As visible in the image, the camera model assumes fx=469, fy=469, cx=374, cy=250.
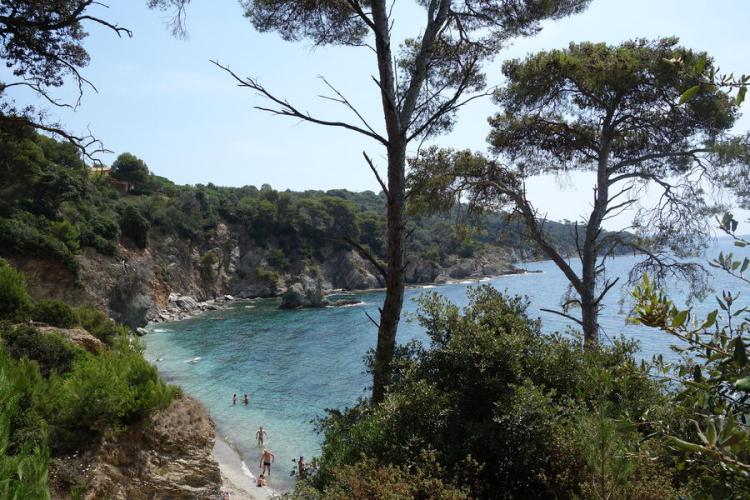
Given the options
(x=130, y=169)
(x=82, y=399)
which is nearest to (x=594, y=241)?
(x=82, y=399)

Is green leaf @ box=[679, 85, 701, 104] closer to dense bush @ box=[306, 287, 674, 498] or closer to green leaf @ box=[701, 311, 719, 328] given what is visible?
green leaf @ box=[701, 311, 719, 328]

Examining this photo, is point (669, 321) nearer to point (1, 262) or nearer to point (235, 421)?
point (1, 262)

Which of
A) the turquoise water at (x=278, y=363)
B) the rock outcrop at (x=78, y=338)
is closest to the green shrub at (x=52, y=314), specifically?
the rock outcrop at (x=78, y=338)

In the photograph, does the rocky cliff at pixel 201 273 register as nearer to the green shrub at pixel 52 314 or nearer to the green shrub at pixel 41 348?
the green shrub at pixel 41 348

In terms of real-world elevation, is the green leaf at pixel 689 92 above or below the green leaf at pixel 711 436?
above

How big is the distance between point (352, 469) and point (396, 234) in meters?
2.45

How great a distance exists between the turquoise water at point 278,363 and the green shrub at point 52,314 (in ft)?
22.0

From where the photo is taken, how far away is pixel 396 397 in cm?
375

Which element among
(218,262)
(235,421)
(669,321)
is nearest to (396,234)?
(669,321)

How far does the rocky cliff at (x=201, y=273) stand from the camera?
29.2 metres

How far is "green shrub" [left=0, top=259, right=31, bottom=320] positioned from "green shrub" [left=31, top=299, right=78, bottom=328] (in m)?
0.57

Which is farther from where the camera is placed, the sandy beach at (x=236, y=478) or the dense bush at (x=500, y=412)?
the sandy beach at (x=236, y=478)

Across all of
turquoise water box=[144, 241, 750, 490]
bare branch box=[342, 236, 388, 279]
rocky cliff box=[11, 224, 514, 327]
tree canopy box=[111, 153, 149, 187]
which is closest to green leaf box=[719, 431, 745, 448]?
bare branch box=[342, 236, 388, 279]

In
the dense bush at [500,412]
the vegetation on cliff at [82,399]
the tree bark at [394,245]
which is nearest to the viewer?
the dense bush at [500,412]
